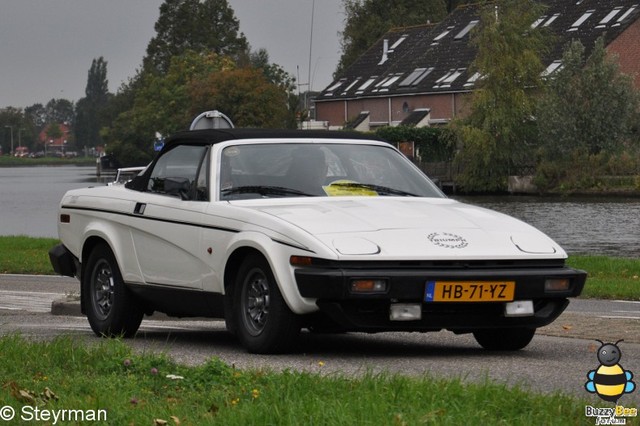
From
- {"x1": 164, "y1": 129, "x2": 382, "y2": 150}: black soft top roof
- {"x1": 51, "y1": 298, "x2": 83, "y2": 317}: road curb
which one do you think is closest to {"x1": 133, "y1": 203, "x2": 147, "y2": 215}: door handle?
{"x1": 164, "y1": 129, "x2": 382, "y2": 150}: black soft top roof

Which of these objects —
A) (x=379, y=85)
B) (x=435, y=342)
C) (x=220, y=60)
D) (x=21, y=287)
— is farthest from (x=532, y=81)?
(x=435, y=342)

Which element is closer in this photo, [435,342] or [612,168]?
[435,342]

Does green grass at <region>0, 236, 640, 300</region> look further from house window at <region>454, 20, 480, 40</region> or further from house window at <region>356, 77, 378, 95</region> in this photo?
house window at <region>356, 77, 378, 95</region>

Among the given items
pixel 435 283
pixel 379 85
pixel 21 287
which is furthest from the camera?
pixel 379 85

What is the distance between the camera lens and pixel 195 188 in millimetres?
10594

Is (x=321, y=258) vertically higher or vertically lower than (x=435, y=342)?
higher

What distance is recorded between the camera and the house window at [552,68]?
84731mm

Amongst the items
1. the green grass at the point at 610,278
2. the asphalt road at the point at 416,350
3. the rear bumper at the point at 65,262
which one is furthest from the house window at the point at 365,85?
the rear bumper at the point at 65,262

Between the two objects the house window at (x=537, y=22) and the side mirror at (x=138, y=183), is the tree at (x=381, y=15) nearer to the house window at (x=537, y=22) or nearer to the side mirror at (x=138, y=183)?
the house window at (x=537, y=22)

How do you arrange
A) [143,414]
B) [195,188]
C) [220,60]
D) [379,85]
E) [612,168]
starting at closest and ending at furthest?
1. [143,414]
2. [195,188]
3. [612,168]
4. [379,85]
5. [220,60]

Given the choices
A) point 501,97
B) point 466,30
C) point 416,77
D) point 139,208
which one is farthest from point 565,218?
point 416,77

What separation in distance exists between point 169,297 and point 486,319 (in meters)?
2.55

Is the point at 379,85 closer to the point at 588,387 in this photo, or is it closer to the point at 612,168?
the point at 612,168

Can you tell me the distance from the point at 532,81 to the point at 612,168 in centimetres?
726
